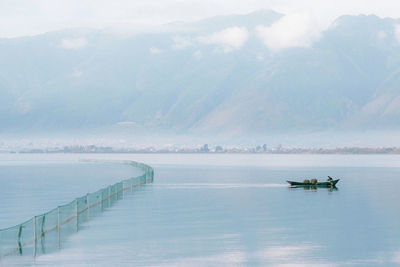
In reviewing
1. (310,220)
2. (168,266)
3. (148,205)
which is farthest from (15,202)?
(168,266)

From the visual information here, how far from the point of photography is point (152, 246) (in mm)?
47531

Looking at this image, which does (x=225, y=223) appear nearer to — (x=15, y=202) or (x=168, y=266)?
(x=168, y=266)

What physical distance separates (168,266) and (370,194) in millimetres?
75516

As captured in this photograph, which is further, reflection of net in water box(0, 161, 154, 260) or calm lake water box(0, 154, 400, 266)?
reflection of net in water box(0, 161, 154, 260)

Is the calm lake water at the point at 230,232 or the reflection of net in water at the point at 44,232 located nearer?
the calm lake water at the point at 230,232

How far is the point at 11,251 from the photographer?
4394 centimetres

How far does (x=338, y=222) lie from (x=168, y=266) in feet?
96.9

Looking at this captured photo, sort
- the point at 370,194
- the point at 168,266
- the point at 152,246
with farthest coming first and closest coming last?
the point at 370,194 < the point at 152,246 < the point at 168,266

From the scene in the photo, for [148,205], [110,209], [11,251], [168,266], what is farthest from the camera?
[148,205]

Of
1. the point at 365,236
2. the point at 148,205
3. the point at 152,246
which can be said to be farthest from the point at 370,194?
the point at 152,246

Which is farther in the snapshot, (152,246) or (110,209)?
(110,209)

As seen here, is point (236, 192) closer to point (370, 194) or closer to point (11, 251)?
point (370, 194)

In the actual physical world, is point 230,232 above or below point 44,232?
below

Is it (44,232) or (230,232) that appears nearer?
(44,232)
